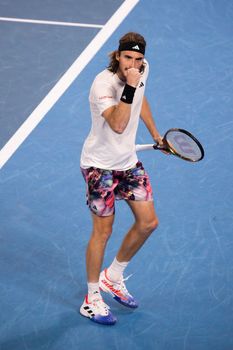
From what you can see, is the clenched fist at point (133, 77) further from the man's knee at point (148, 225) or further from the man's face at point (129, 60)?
the man's knee at point (148, 225)

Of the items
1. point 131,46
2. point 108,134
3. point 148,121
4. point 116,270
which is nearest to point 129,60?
point 131,46

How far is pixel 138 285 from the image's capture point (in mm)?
6629

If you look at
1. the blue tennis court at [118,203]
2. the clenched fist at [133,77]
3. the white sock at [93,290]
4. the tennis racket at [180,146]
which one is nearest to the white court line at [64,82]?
the blue tennis court at [118,203]

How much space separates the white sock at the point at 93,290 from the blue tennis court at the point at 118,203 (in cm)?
20

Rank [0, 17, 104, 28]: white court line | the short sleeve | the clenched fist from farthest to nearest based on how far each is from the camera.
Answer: [0, 17, 104, 28]: white court line → the short sleeve → the clenched fist

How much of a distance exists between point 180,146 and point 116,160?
2.14 feet

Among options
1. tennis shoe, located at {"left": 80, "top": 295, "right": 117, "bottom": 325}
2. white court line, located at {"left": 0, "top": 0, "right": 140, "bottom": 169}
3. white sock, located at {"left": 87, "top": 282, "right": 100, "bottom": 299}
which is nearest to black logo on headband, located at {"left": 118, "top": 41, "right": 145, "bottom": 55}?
white sock, located at {"left": 87, "top": 282, "right": 100, "bottom": 299}

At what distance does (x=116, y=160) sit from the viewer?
5.92 meters

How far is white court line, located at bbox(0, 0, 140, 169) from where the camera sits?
832cm

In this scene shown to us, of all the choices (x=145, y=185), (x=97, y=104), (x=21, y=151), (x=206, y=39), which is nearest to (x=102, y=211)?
(x=145, y=185)

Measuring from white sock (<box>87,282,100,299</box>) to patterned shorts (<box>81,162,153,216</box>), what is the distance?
645 millimetres

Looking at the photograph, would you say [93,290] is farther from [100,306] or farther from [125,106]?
[125,106]

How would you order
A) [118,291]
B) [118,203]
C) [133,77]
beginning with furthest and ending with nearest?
[118,203] < [118,291] < [133,77]

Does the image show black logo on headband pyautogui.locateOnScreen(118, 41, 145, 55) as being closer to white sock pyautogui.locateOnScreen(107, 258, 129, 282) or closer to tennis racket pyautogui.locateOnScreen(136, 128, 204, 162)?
tennis racket pyautogui.locateOnScreen(136, 128, 204, 162)
